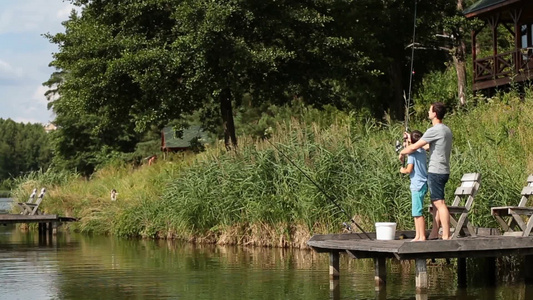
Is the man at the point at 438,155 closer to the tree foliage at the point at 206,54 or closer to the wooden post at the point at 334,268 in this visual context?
the wooden post at the point at 334,268

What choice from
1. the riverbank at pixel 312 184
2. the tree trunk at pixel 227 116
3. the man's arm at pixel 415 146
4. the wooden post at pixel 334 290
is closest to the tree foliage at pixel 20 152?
the tree trunk at pixel 227 116

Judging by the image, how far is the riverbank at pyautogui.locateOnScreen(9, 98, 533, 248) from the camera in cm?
1698

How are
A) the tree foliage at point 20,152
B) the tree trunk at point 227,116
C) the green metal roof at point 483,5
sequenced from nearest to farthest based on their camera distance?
the tree trunk at point 227,116 → the green metal roof at point 483,5 → the tree foliage at point 20,152

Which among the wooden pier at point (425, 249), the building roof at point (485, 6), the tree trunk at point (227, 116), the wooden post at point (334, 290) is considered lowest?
the wooden post at point (334, 290)

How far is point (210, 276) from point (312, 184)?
3.59 m

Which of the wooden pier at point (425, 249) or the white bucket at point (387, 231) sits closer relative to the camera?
the wooden pier at point (425, 249)

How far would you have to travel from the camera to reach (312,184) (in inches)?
740

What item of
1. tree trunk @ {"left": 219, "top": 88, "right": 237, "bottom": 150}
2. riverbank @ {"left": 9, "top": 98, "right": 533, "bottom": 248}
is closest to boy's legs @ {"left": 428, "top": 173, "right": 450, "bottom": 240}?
riverbank @ {"left": 9, "top": 98, "right": 533, "bottom": 248}

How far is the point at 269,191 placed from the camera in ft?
67.3

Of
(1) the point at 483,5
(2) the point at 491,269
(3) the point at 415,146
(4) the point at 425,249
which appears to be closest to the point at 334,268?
(2) the point at 491,269

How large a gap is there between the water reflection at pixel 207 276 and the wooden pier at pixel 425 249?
32 cm

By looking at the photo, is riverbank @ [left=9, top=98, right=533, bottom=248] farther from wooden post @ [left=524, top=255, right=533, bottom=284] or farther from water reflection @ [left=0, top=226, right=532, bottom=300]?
wooden post @ [left=524, top=255, right=533, bottom=284]

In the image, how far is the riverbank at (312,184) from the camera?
16984 mm

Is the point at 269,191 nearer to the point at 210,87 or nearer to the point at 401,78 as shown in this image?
the point at 210,87
